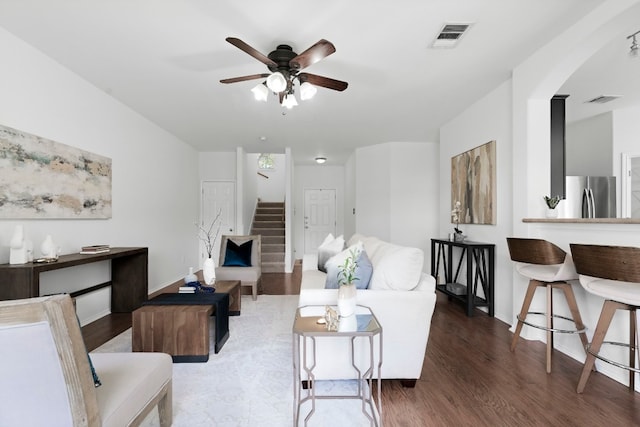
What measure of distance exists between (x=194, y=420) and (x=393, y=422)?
1142 mm

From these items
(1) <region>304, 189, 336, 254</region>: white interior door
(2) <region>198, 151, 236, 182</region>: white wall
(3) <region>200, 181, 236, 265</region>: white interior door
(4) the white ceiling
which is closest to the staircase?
(1) <region>304, 189, 336, 254</region>: white interior door

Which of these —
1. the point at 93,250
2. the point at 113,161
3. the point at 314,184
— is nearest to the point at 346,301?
the point at 93,250

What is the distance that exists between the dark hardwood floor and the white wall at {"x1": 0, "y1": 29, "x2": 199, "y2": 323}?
118cm

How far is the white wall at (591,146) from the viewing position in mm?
4816

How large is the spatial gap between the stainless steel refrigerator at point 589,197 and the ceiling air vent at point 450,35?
274 cm

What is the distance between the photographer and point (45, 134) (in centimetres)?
291

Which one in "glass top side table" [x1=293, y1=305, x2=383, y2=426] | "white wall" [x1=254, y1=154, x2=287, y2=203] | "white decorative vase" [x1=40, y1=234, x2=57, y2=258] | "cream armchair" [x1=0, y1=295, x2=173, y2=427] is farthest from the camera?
"white wall" [x1=254, y1=154, x2=287, y2=203]

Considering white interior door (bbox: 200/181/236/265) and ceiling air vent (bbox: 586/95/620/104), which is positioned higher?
ceiling air vent (bbox: 586/95/620/104)

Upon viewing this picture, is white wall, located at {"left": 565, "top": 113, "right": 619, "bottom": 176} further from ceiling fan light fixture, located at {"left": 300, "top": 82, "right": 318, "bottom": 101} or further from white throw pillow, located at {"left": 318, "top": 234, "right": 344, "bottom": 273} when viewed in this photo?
ceiling fan light fixture, located at {"left": 300, "top": 82, "right": 318, "bottom": 101}

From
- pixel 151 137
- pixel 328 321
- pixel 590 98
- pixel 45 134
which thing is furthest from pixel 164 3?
pixel 590 98

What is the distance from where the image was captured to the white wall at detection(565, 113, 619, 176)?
4816 mm

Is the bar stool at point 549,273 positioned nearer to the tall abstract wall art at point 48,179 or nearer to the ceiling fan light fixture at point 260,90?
the ceiling fan light fixture at point 260,90

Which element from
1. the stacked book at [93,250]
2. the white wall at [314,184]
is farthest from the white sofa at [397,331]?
the white wall at [314,184]

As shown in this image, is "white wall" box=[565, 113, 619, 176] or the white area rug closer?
the white area rug
